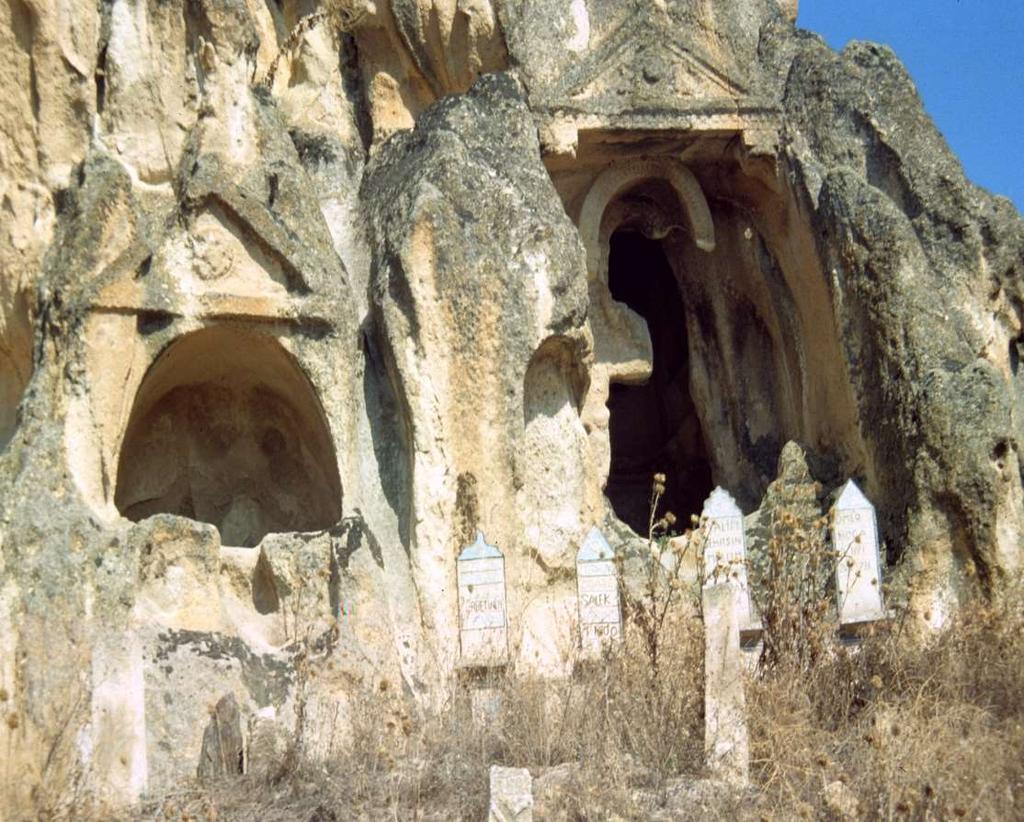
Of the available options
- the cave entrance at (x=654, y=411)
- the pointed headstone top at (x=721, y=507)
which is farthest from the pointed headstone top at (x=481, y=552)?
the cave entrance at (x=654, y=411)

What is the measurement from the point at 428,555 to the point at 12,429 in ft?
10.5

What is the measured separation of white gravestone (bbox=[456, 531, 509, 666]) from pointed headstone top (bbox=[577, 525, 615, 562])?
56 cm

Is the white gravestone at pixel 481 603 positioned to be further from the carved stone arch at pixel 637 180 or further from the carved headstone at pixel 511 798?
the carved stone arch at pixel 637 180

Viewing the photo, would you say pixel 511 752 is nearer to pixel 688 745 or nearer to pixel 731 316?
pixel 688 745

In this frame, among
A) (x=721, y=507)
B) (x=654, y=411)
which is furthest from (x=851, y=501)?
(x=654, y=411)

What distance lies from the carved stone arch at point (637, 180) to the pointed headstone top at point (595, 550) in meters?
4.21

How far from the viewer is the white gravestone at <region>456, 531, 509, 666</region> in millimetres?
10617

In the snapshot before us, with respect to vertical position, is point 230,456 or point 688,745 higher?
point 230,456

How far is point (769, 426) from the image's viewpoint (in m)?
14.7

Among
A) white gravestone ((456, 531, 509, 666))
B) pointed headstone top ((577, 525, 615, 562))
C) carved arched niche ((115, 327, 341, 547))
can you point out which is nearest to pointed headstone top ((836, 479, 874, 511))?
pointed headstone top ((577, 525, 615, 562))

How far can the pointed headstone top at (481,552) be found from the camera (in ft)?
35.8

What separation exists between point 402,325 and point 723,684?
3.84 metres

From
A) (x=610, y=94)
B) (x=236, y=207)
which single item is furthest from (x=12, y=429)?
(x=610, y=94)

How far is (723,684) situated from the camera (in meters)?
9.08
